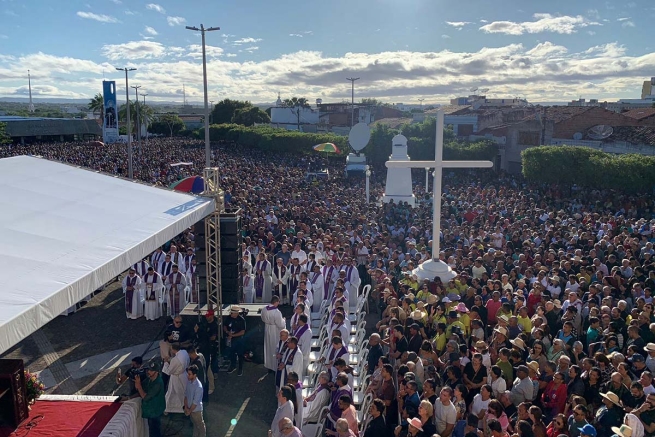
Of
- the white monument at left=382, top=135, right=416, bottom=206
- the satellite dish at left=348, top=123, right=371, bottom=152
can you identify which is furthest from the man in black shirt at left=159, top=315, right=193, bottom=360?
the satellite dish at left=348, top=123, right=371, bottom=152

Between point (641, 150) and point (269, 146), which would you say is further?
point (269, 146)

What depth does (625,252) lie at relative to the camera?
11305 mm

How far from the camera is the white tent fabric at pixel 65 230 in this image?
15.2 feet

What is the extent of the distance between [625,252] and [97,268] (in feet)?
34.7

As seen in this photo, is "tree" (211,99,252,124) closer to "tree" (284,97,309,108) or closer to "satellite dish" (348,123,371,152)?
"tree" (284,97,309,108)

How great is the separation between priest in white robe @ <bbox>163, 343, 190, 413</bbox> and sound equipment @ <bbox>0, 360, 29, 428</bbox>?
1688 mm

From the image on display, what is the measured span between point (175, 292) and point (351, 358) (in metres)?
4.53

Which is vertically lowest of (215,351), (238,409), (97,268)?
(238,409)

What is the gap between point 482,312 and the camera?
815 cm

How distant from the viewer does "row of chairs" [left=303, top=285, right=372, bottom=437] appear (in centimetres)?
625

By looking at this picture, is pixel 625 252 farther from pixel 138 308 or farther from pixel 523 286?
pixel 138 308

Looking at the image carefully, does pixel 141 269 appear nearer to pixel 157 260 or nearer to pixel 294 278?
pixel 157 260

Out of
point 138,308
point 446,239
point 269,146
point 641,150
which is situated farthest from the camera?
point 269,146

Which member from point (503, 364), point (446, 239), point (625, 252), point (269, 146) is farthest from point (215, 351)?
point (269, 146)
